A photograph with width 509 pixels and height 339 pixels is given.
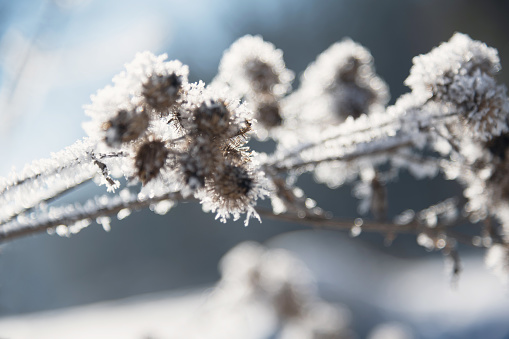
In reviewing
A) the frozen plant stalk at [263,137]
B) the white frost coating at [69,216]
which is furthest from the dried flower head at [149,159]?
the white frost coating at [69,216]

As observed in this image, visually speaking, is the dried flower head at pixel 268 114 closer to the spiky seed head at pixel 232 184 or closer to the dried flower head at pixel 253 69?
the dried flower head at pixel 253 69

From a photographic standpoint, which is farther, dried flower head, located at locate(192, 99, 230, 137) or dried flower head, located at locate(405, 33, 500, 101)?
dried flower head, located at locate(405, 33, 500, 101)

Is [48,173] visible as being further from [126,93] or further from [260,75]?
[260,75]

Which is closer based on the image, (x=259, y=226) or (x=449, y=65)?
(x=449, y=65)

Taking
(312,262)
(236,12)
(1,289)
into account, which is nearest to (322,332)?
(1,289)

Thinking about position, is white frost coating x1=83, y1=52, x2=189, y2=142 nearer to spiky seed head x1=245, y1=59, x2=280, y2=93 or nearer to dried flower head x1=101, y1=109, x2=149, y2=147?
dried flower head x1=101, y1=109, x2=149, y2=147

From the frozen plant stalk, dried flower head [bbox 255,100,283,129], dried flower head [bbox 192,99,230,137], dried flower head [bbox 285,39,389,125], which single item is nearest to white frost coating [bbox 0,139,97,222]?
the frozen plant stalk

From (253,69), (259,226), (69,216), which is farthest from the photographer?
(259,226)

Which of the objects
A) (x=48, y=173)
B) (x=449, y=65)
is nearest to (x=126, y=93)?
(x=48, y=173)

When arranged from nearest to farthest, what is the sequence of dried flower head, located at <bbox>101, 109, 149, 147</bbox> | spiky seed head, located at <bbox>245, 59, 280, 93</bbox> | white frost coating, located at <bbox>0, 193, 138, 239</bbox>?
dried flower head, located at <bbox>101, 109, 149, 147</bbox>
white frost coating, located at <bbox>0, 193, 138, 239</bbox>
spiky seed head, located at <bbox>245, 59, 280, 93</bbox>

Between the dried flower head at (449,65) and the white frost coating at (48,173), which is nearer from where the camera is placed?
the white frost coating at (48,173)
